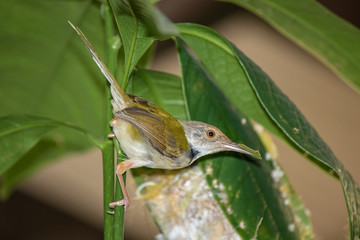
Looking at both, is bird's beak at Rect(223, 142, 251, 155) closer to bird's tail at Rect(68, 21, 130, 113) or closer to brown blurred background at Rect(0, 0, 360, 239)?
bird's tail at Rect(68, 21, 130, 113)

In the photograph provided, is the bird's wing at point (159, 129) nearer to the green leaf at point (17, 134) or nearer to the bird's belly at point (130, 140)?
the bird's belly at point (130, 140)

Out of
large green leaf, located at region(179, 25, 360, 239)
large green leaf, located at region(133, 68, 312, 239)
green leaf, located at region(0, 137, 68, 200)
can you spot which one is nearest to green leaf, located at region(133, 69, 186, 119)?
large green leaf, located at region(133, 68, 312, 239)

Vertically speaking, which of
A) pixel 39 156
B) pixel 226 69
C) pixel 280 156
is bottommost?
pixel 280 156

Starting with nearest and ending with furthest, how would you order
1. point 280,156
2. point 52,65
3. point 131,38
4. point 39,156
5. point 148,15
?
A: point 148,15 → point 131,38 → point 52,65 → point 39,156 → point 280,156

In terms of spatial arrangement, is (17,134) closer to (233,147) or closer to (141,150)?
(141,150)

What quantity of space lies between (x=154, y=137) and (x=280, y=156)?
1908mm

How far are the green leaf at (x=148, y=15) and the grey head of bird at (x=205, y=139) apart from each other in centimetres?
26

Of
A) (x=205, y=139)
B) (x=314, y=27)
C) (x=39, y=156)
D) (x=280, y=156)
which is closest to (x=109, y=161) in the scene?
(x=205, y=139)

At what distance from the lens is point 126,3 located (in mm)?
890

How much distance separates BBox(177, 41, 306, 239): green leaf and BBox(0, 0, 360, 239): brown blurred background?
87cm

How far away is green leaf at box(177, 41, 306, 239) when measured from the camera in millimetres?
1113

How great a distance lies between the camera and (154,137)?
3.55ft

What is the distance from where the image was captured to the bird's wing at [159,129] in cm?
104

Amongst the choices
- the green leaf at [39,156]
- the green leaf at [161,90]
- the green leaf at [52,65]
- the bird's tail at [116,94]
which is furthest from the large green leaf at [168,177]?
the green leaf at [39,156]
